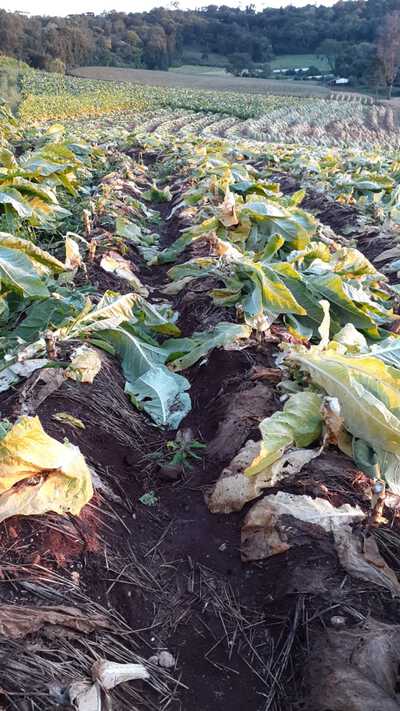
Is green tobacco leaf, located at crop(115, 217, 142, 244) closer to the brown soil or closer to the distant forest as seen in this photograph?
the brown soil

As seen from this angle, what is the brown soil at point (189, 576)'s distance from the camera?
1942mm

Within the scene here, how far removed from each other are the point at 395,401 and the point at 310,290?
5.03 feet

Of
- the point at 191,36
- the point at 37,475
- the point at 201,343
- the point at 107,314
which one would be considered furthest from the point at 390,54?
the point at 37,475

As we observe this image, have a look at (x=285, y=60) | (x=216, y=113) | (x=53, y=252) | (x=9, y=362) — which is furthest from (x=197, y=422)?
(x=285, y=60)

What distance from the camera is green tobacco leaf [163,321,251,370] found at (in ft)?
11.4

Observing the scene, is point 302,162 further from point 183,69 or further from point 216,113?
point 183,69

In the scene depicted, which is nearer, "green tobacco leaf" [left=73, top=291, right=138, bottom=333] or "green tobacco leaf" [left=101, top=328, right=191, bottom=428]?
"green tobacco leaf" [left=101, top=328, right=191, bottom=428]

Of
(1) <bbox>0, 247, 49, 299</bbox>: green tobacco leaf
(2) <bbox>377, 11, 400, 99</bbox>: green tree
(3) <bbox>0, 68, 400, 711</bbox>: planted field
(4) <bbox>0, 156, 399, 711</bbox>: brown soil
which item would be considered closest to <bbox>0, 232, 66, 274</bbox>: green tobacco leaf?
(3) <bbox>0, 68, 400, 711</bbox>: planted field

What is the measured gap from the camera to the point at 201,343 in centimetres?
374

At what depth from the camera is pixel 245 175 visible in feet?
30.4

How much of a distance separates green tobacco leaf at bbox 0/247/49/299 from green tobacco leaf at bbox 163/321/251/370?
0.89 m

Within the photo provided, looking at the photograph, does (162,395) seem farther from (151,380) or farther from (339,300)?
(339,300)

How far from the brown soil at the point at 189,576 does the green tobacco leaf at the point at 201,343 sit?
1.75 ft

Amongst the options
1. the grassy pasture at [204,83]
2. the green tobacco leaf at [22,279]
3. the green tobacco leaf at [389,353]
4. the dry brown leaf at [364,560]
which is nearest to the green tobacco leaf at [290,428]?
the dry brown leaf at [364,560]
